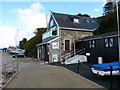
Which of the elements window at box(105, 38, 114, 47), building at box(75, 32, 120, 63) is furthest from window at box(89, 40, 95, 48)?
window at box(105, 38, 114, 47)

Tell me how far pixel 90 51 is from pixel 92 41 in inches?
56.0

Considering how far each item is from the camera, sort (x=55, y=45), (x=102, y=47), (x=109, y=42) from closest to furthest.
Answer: (x=109, y=42)
(x=102, y=47)
(x=55, y=45)

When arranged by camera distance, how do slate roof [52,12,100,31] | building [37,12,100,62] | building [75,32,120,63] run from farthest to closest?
slate roof [52,12,100,31]
building [37,12,100,62]
building [75,32,120,63]

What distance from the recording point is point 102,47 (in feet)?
47.7

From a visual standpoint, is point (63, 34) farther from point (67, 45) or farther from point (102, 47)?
point (102, 47)

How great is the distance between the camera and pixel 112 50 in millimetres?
13117

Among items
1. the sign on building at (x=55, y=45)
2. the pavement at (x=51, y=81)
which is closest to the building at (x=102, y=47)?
the sign on building at (x=55, y=45)

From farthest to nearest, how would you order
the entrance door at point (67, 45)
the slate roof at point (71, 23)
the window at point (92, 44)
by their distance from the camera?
the slate roof at point (71, 23)
the entrance door at point (67, 45)
the window at point (92, 44)

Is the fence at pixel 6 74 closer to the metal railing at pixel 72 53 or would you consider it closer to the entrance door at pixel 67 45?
the metal railing at pixel 72 53

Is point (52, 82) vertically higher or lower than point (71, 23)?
lower

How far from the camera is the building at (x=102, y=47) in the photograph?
12891 mm

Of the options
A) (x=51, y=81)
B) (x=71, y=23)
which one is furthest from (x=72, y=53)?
(x=51, y=81)

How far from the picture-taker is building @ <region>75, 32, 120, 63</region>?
A: 12891mm

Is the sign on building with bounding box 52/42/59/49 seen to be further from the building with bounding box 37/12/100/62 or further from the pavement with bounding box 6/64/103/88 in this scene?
the pavement with bounding box 6/64/103/88
